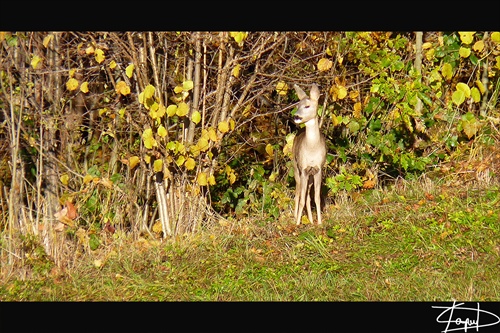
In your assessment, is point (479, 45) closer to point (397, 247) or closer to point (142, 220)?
point (397, 247)

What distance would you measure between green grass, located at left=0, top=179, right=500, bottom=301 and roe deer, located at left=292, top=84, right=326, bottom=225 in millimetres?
312

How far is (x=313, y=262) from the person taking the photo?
793 cm

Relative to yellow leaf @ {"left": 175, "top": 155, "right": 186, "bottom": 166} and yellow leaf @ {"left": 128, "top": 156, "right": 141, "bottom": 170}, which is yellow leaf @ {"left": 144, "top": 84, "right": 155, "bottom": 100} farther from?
yellow leaf @ {"left": 128, "top": 156, "right": 141, "bottom": 170}

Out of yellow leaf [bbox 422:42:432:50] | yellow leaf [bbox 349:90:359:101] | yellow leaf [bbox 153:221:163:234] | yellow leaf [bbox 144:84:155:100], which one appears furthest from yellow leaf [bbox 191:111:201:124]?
yellow leaf [bbox 422:42:432:50]

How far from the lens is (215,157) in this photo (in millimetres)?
9133

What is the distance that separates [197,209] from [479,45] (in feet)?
11.3

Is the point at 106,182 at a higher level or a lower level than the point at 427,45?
lower

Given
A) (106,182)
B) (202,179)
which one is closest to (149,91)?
(202,179)

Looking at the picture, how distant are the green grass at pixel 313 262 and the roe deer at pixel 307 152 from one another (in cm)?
31

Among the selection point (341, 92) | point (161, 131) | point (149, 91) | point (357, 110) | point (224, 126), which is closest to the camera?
point (149, 91)

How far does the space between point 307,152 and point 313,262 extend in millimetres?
1206

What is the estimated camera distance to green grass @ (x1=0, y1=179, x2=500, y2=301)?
749 centimetres

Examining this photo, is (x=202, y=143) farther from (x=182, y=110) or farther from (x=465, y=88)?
(x=465, y=88)

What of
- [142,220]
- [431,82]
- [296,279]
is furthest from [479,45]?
[142,220]
